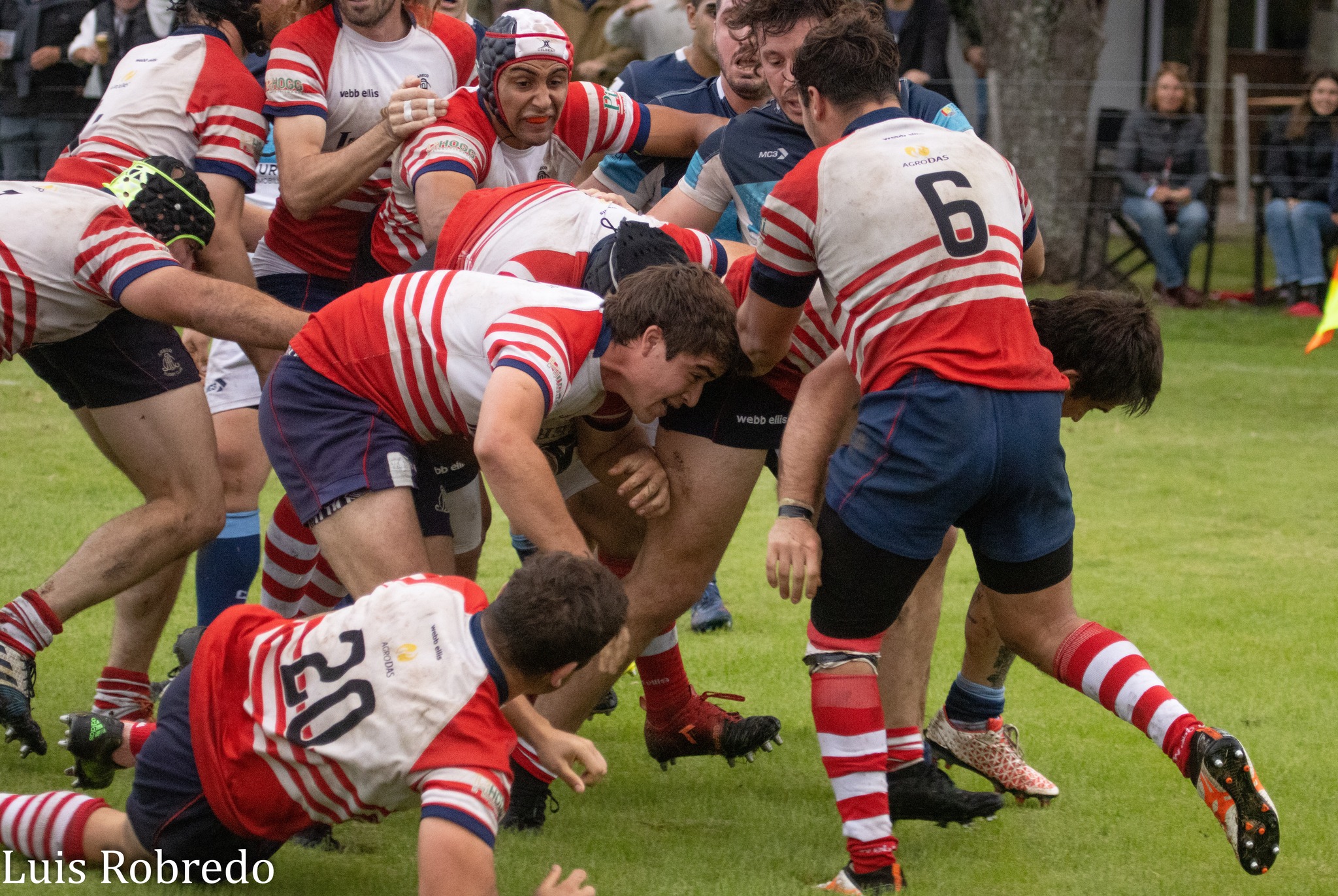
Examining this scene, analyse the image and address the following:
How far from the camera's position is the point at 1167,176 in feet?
43.0

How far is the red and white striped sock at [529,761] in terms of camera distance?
3809mm

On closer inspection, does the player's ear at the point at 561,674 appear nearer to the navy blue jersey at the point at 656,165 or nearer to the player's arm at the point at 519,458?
the player's arm at the point at 519,458

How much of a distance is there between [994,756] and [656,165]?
2421mm

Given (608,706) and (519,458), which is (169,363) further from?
(608,706)

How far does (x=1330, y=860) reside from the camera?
3.62 m

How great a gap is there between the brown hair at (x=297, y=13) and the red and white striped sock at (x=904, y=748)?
2.91 metres

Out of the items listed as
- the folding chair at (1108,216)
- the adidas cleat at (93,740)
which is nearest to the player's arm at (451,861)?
the adidas cleat at (93,740)

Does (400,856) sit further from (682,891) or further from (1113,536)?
(1113,536)

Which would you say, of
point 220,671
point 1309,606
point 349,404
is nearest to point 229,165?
point 349,404

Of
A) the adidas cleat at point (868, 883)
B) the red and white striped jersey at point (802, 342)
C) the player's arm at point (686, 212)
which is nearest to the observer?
the adidas cleat at point (868, 883)

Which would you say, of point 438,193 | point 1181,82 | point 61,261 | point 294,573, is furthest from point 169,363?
point 1181,82

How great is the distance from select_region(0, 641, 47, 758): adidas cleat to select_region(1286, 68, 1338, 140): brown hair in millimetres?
11640

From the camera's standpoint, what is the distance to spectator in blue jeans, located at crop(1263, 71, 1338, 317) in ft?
41.0

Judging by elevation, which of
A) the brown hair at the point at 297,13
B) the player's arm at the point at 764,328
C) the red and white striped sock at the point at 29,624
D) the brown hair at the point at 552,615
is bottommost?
the red and white striped sock at the point at 29,624
